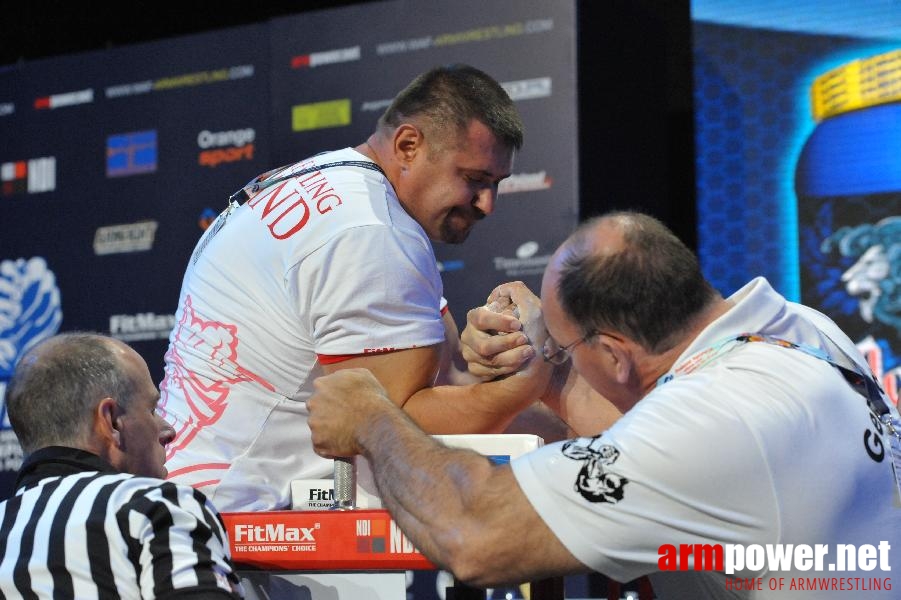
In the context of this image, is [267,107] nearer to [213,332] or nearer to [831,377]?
[213,332]

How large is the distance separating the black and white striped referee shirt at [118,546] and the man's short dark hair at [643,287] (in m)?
0.67

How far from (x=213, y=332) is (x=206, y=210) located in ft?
9.72

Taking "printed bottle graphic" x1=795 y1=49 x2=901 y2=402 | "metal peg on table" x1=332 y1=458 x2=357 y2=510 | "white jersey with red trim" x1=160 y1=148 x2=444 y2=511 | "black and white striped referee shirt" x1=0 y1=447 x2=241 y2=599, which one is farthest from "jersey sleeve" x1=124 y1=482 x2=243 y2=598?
"printed bottle graphic" x1=795 y1=49 x2=901 y2=402

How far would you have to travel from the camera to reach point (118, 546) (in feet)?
5.52

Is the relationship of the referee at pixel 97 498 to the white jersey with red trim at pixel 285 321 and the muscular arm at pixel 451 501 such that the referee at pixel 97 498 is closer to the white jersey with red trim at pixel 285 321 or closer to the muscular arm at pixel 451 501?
the white jersey with red trim at pixel 285 321

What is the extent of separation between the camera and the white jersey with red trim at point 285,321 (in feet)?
6.71

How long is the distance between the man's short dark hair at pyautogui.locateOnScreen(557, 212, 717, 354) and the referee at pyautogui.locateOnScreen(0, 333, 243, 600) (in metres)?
0.68

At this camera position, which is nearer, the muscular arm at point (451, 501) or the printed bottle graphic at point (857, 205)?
the muscular arm at point (451, 501)

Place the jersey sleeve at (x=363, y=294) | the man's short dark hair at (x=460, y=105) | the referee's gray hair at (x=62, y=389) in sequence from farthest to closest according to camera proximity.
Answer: the man's short dark hair at (x=460, y=105) → the jersey sleeve at (x=363, y=294) → the referee's gray hair at (x=62, y=389)

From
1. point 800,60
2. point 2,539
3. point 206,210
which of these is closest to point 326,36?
point 206,210

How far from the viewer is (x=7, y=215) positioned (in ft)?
18.2

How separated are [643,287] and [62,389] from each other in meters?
1.02

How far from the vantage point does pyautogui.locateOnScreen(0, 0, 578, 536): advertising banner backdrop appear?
167 inches

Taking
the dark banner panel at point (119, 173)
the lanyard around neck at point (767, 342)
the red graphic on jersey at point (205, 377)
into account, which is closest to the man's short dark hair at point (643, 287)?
the lanyard around neck at point (767, 342)
